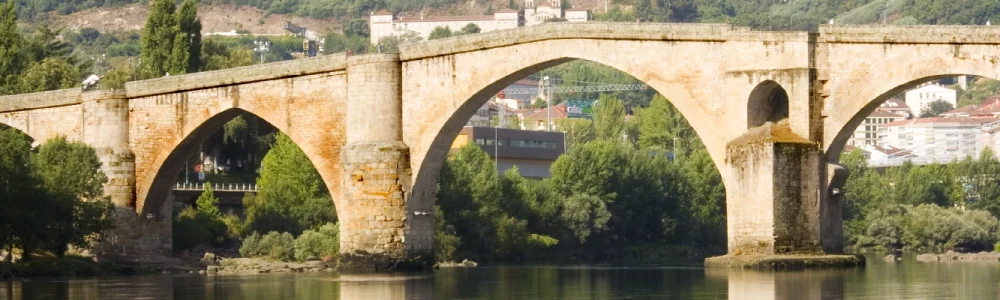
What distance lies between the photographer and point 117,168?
2657 inches

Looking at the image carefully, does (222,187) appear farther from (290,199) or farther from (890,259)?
(890,259)

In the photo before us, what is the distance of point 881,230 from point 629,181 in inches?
418

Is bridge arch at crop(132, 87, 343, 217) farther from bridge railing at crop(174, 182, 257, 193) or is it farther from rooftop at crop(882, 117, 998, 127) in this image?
rooftop at crop(882, 117, 998, 127)

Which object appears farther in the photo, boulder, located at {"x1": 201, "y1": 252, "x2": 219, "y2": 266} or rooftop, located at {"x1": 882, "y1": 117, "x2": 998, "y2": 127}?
rooftop, located at {"x1": 882, "y1": 117, "x2": 998, "y2": 127}

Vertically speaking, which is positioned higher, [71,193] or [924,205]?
[71,193]

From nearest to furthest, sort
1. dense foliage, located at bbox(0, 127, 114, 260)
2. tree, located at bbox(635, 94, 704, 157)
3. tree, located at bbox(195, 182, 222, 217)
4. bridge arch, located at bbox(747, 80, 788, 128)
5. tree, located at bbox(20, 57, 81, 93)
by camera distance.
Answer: bridge arch, located at bbox(747, 80, 788, 128) < dense foliage, located at bbox(0, 127, 114, 260) < tree, located at bbox(195, 182, 222, 217) < tree, located at bbox(20, 57, 81, 93) < tree, located at bbox(635, 94, 704, 157)

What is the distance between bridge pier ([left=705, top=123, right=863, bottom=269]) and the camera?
5169 centimetres

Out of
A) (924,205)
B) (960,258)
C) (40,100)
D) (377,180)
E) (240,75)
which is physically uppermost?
(240,75)

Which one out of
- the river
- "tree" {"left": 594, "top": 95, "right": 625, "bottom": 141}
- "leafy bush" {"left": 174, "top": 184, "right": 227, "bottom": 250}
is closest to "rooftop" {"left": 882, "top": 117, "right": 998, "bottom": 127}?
"tree" {"left": 594, "top": 95, "right": 625, "bottom": 141}

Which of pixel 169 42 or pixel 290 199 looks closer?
pixel 290 199

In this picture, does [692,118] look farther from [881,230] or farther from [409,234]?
[881,230]

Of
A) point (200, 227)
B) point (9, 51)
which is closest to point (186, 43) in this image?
point (9, 51)

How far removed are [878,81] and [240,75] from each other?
2179 centimetres

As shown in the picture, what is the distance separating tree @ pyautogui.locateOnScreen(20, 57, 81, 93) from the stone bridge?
25.8 feet
